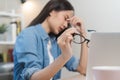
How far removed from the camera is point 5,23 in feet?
8.91

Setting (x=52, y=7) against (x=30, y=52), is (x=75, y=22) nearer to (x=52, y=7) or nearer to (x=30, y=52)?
(x=52, y=7)

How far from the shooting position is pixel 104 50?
71 cm

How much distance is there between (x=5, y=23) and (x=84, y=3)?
980 mm

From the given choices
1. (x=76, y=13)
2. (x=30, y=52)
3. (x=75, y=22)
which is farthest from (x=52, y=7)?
(x=76, y=13)

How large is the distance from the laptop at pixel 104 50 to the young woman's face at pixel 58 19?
2.50 feet

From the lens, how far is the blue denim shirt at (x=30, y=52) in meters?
1.13

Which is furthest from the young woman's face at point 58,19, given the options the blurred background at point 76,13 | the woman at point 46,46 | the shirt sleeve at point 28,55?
the blurred background at point 76,13

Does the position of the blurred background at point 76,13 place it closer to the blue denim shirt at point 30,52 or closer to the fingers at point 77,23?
the fingers at point 77,23

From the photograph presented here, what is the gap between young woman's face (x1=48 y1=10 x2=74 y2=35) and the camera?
4.78 feet

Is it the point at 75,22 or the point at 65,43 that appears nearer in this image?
the point at 65,43

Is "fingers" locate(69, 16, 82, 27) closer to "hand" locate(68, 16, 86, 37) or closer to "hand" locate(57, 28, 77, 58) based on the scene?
"hand" locate(68, 16, 86, 37)

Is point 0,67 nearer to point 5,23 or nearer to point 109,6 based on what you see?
point 5,23

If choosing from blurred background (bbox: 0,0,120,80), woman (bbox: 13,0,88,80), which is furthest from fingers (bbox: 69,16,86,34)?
blurred background (bbox: 0,0,120,80)

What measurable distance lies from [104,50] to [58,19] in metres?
0.79
